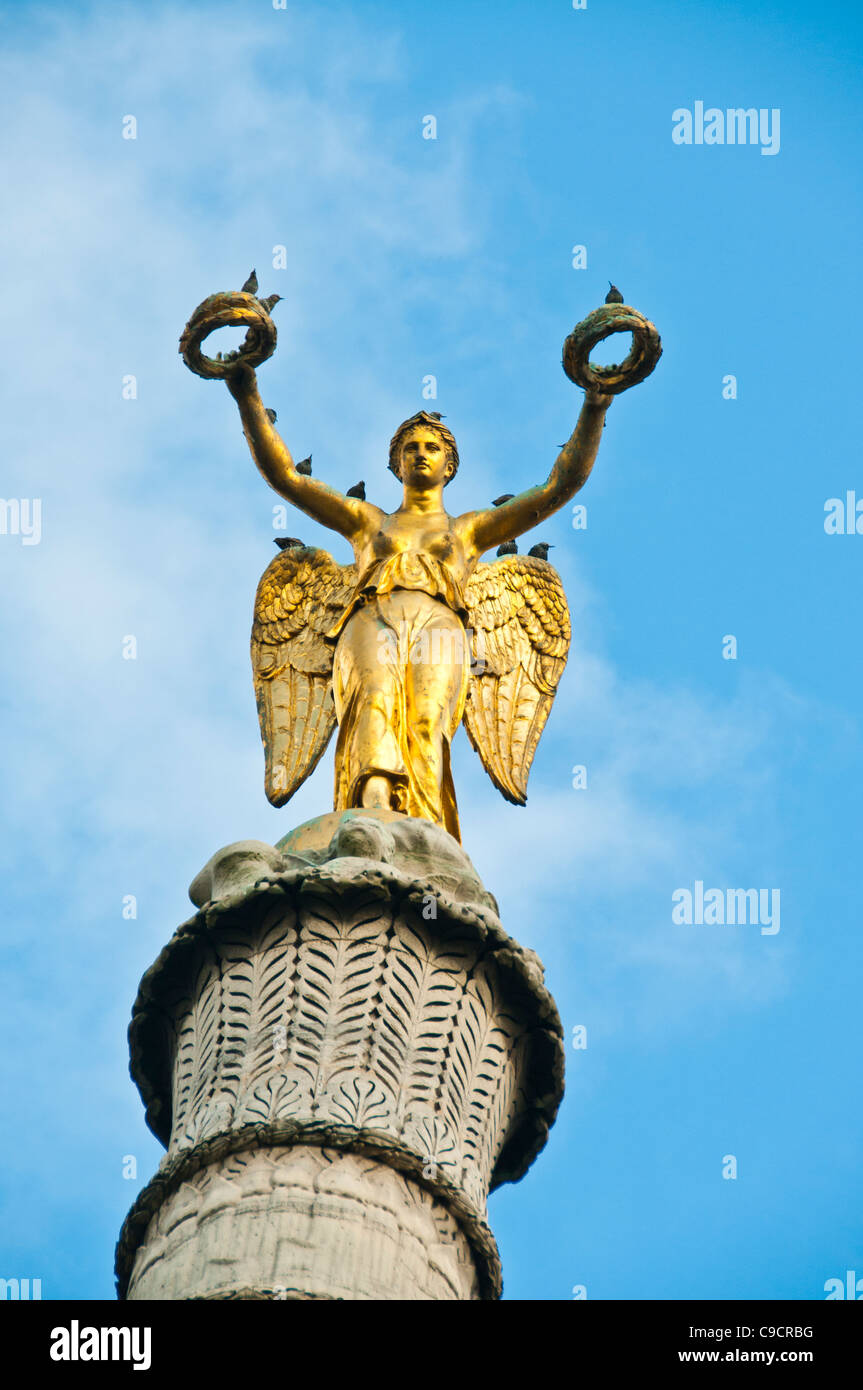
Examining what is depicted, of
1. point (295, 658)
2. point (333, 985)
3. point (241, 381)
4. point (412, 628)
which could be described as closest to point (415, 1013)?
point (333, 985)

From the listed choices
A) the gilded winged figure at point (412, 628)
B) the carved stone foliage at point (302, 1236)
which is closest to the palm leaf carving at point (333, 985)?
the carved stone foliage at point (302, 1236)

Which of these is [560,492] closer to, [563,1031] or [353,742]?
[353,742]

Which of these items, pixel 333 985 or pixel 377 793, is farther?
pixel 377 793

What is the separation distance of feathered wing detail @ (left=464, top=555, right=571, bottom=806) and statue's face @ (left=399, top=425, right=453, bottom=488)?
2.72 feet

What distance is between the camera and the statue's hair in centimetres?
1561

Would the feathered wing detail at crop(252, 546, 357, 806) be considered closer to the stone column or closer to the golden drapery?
the golden drapery

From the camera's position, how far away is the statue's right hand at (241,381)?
580 inches

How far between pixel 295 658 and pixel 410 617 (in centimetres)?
165

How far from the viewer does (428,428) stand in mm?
15586

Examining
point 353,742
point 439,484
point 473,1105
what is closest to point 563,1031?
point 473,1105

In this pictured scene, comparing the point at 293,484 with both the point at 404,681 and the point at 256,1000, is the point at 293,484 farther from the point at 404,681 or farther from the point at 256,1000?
the point at 256,1000

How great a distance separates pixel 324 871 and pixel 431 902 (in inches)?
23.3

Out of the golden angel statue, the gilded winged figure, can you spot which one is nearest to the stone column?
the golden angel statue
